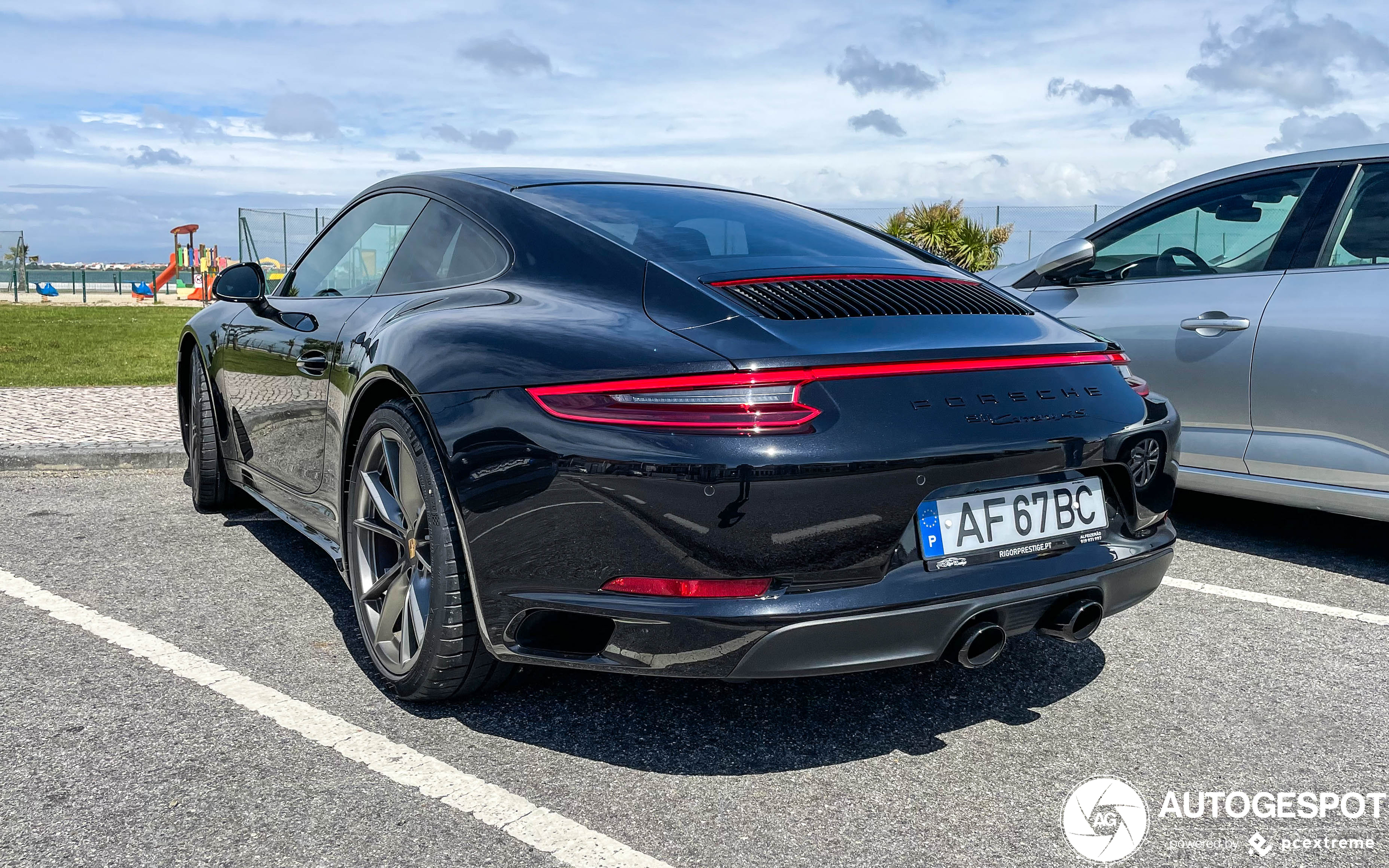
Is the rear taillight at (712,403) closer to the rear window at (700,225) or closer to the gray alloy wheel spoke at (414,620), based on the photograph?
the rear window at (700,225)

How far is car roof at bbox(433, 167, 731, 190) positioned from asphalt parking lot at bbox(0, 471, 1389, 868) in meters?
1.45

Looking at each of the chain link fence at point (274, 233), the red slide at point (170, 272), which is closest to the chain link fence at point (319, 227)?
the chain link fence at point (274, 233)

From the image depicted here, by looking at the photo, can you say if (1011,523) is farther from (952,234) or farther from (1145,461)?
(952,234)

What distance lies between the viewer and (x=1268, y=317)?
424 cm

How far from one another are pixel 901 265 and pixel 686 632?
1.28 m

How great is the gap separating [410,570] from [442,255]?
937 mm

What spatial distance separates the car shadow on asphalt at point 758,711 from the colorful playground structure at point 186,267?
40.2 metres

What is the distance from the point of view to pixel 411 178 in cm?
366

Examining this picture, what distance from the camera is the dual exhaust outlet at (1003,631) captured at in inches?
94.8

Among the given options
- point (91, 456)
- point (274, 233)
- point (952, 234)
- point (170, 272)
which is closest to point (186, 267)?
point (170, 272)

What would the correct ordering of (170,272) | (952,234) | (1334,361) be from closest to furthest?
(1334,361) < (952,234) < (170,272)

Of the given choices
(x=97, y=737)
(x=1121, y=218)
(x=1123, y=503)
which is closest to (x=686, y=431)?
(x=1123, y=503)

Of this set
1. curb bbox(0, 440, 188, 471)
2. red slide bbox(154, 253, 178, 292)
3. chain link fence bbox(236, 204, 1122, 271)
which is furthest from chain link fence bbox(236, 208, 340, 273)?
curb bbox(0, 440, 188, 471)

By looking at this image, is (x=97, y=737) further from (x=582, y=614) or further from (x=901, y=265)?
(x=901, y=265)
